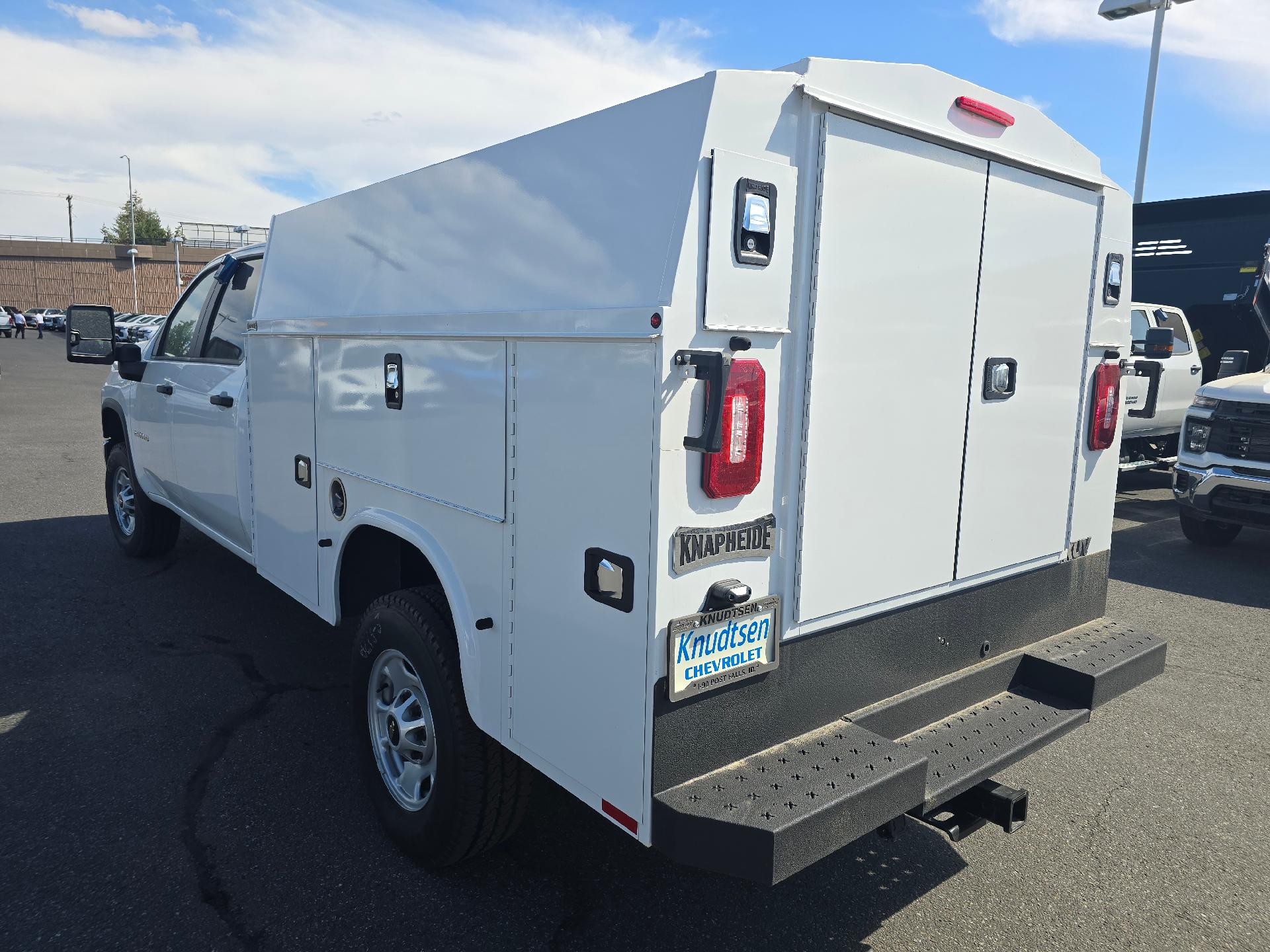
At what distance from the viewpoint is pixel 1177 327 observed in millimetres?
10984

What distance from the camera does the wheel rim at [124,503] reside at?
6594 mm

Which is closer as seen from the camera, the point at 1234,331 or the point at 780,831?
the point at 780,831

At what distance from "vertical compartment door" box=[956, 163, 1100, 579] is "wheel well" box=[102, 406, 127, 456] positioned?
5.93 metres

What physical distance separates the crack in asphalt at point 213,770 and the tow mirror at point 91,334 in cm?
203

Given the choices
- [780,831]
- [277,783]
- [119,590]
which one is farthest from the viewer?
[119,590]

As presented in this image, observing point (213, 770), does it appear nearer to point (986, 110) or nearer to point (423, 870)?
point (423, 870)

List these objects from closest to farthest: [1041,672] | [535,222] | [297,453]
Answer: [535,222], [1041,672], [297,453]

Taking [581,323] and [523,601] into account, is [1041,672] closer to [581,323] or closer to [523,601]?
[523,601]

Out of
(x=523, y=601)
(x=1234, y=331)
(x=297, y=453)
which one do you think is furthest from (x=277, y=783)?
(x=1234, y=331)

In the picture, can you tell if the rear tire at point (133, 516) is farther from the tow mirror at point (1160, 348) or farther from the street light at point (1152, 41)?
the street light at point (1152, 41)

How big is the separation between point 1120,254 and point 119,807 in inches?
169

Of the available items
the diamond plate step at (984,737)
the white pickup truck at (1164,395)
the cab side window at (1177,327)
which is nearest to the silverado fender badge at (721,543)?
the diamond plate step at (984,737)

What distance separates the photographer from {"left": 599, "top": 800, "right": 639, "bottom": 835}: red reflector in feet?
7.18

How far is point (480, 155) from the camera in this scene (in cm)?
276
